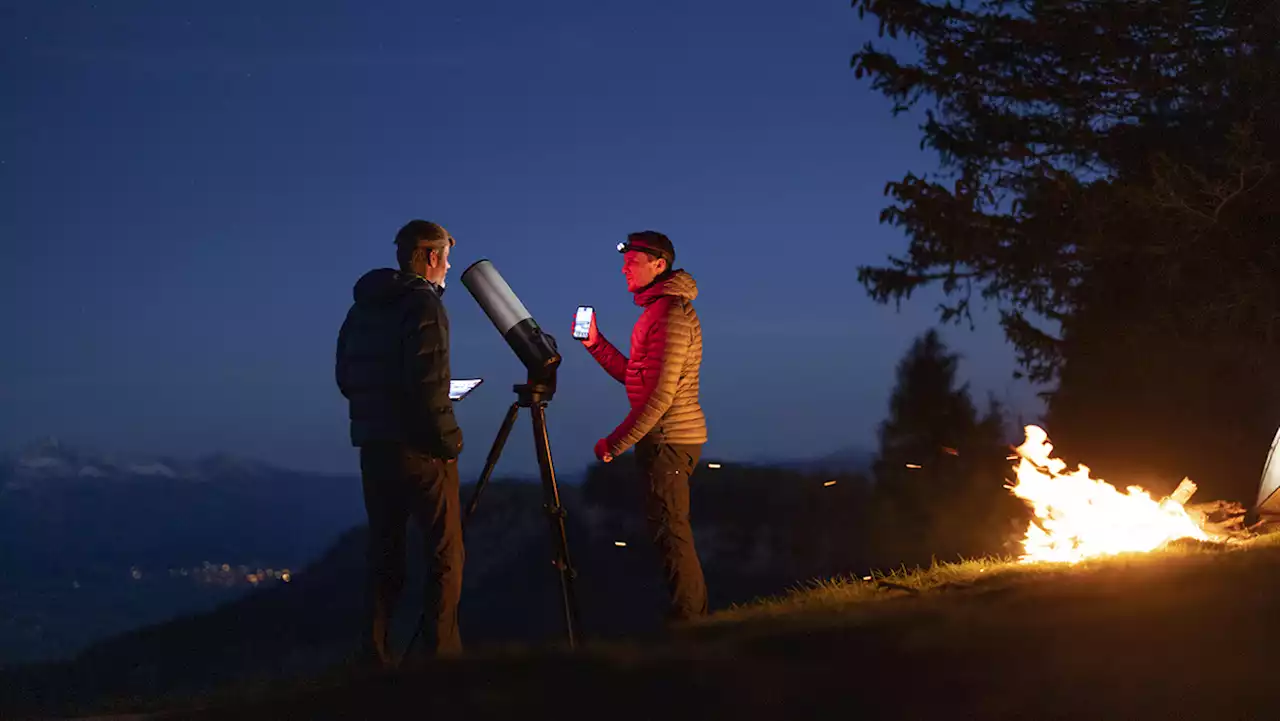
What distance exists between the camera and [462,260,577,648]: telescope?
21.2 feet

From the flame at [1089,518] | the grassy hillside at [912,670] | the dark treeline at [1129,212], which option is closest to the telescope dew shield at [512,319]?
the grassy hillside at [912,670]

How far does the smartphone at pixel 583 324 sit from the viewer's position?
7555 mm

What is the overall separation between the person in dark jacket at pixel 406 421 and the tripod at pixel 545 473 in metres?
0.42

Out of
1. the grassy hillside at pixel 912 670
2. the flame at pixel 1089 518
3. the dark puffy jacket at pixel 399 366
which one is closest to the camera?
the grassy hillside at pixel 912 670

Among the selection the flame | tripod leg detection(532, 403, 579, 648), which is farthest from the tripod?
the flame

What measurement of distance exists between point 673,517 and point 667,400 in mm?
731

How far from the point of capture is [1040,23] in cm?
1516

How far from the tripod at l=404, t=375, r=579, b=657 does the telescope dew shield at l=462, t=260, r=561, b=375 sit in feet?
0.43

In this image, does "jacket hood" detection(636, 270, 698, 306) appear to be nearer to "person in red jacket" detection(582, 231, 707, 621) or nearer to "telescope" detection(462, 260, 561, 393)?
"person in red jacket" detection(582, 231, 707, 621)

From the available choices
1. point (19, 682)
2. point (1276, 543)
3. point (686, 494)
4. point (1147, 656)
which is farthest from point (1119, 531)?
point (19, 682)

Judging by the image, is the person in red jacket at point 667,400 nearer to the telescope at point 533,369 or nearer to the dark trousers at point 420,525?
the telescope at point 533,369

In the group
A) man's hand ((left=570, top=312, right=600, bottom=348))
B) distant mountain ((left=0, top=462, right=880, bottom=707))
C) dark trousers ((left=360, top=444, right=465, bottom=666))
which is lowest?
distant mountain ((left=0, top=462, right=880, bottom=707))

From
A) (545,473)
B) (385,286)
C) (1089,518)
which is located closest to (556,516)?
(545,473)

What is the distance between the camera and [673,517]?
7.19m
